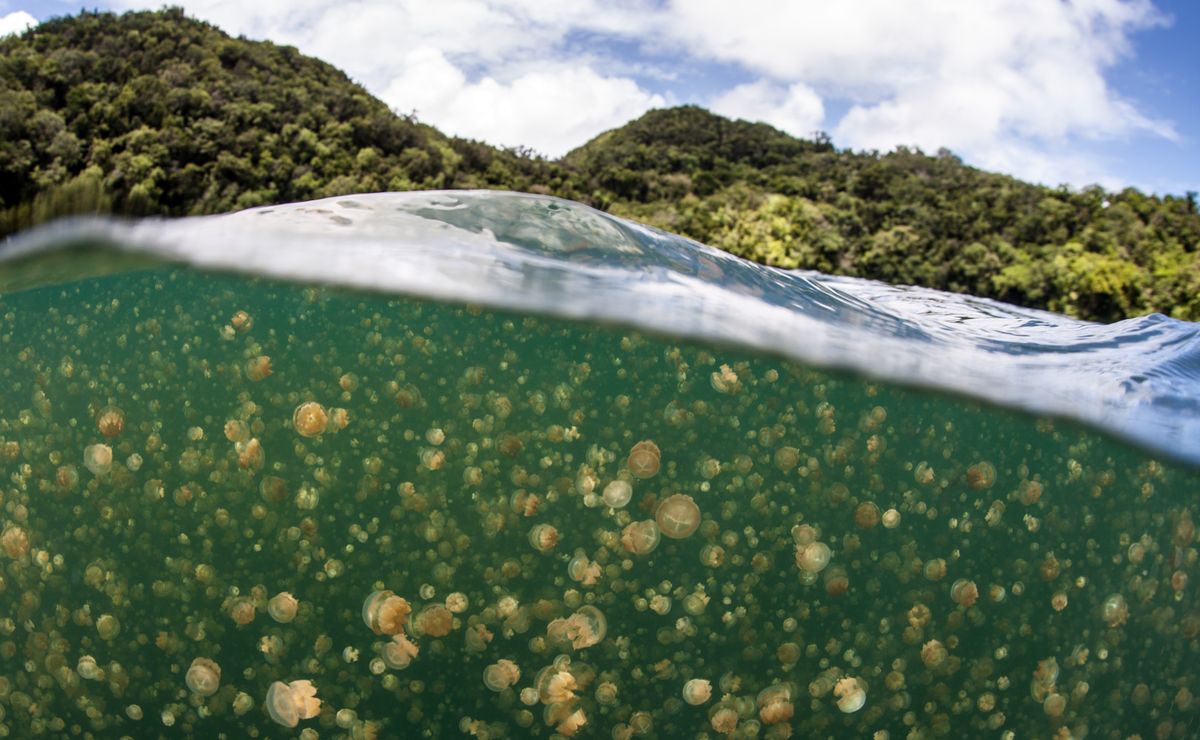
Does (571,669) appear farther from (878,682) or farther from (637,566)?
(878,682)

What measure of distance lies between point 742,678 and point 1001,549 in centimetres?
115

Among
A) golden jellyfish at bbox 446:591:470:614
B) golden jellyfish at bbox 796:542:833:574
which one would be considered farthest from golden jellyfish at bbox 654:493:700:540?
golden jellyfish at bbox 446:591:470:614

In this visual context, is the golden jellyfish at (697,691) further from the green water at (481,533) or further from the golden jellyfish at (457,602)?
the golden jellyfish at (457,602)

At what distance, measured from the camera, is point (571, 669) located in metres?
2.86

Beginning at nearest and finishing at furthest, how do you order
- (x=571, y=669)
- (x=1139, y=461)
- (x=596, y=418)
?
(x=571, y=669), (x=596, y=418), (x=1139, y=461)

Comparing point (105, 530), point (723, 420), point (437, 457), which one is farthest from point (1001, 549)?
point (105, 530)

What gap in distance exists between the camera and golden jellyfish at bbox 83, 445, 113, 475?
3.13m

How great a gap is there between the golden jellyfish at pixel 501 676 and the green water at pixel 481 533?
0.02 metres

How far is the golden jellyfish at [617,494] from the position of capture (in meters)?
2.92

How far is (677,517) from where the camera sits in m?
2.95

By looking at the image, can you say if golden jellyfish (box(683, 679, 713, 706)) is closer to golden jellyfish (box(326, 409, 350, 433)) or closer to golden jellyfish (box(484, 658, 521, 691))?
golden jellyfish (box(484, 658, 521, 691))

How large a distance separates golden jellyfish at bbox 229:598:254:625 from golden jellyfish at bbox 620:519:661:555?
117cm

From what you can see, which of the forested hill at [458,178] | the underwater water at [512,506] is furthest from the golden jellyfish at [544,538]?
the forested hill at [458,178]

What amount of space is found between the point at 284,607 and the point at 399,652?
38 centimetres
